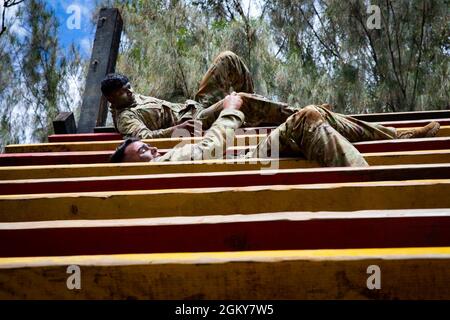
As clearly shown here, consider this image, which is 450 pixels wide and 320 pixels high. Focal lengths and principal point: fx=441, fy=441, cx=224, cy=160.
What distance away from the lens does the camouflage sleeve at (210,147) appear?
230 centimetres

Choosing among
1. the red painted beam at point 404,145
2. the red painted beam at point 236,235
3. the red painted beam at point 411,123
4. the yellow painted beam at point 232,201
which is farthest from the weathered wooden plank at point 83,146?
the red painted beam at point 236,235

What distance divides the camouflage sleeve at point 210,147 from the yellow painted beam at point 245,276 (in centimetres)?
122

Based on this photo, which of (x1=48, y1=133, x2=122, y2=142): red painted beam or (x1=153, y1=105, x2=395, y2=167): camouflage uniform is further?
(x1=48, y1=133, x2=122, y2=142): red painted beam

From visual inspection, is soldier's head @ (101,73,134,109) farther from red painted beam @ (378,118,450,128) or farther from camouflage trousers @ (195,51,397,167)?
red painted beam @ (378,118,450,128)

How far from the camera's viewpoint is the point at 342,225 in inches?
47.3

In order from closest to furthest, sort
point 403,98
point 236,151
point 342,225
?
point 342,225 → point 236,151 → point 403,98

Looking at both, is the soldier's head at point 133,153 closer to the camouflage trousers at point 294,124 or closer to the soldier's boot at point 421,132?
the camouflage trousers at point 294,124

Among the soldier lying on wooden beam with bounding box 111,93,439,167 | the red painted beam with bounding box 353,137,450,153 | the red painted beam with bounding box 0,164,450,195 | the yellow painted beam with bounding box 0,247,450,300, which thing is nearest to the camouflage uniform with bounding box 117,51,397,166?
the soldier lying on wooden beam with bounding box 111,93,439,167

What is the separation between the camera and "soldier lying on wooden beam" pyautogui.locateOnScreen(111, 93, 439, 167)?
2.04 m

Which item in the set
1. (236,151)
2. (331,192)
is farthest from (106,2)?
(331,192)

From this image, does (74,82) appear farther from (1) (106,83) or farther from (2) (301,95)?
(1) (106,83)

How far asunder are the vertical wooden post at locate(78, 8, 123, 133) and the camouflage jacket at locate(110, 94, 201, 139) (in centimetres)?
66

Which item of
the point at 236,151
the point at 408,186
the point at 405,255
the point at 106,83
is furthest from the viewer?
the point at 106,83

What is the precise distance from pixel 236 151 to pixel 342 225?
1.42 meters
